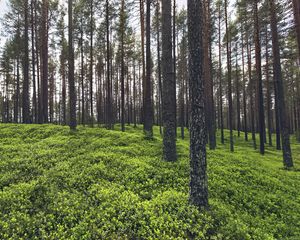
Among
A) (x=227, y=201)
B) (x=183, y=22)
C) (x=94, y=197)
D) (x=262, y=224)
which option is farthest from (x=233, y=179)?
(x=183, y=22)

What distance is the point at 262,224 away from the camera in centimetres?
469

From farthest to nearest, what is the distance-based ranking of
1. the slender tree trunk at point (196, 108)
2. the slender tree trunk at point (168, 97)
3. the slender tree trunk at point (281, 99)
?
the slender tree trunk at point (281, 99)
the slender tree trunk at point (168, 97)
the slender tree trunk at point (196, 108)

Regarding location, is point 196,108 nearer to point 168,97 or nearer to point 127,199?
point 127,199

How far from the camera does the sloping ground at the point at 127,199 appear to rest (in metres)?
3.87

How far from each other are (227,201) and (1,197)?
5.90 meters

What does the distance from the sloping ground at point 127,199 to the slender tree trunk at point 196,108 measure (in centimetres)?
58

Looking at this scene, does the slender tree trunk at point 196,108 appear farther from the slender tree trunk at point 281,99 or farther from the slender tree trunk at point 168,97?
the slender tree trunk at point 281,99

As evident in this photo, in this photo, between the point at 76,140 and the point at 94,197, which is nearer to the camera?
the point at 94,197

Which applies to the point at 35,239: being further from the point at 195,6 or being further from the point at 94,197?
the point at 195,6

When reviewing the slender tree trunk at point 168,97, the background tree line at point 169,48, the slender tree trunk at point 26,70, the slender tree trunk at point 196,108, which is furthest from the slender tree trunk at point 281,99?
the slender tree trunk at point 26,70

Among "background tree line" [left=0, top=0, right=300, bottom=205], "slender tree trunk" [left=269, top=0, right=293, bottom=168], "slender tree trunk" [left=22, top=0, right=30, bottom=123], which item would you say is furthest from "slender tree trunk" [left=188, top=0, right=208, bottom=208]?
"slender tree trunk" [left=22, top=0, right=30, bottom=123]

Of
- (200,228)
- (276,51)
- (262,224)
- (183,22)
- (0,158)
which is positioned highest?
(183,22)

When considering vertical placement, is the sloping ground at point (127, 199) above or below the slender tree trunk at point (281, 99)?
below

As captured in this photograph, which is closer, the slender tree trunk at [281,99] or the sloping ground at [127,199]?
the sloping ground at [127,199]
